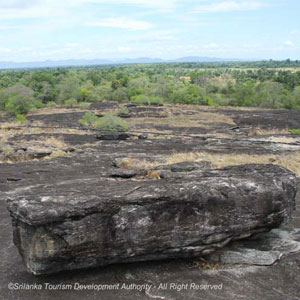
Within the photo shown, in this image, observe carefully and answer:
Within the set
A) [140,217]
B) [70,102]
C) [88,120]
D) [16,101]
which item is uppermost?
[140,217]

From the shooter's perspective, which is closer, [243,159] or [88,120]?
[243,159]

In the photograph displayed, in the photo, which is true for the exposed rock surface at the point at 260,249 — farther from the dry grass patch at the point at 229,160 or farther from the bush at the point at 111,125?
the bush at the point at 111,125

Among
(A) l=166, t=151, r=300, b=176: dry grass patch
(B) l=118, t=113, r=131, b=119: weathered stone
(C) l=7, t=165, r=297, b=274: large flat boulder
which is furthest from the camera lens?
(B) l=118, t=113, r=131, b=119: weathered stone

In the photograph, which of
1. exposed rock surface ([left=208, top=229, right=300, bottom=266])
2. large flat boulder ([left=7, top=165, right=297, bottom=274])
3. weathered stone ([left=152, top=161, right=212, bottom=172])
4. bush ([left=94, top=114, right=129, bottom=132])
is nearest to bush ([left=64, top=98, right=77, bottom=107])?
bush ([left=94, top=114, right=129, bottom=132])

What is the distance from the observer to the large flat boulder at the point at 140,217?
7.75 metres

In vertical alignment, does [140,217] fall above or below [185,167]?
above

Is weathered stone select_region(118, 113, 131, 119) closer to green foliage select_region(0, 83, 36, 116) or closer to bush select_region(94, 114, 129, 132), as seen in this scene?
bush select_region(94, 114, 129, 132)

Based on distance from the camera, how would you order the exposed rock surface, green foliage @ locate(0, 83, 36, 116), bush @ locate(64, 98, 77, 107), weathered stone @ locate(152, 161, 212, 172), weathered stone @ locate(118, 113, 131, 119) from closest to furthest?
the exposed rock surface, weathered stone @ locate(152, 161, 212, 172), weathered stone @ locate(118, 113, 131, 119), green foliage @ locate(0, 83, 36, 116), bush @ locate(64, 98, 77, 107)

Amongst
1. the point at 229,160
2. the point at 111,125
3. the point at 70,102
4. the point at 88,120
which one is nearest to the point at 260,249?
the point at 229,160

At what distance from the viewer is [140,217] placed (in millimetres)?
8344

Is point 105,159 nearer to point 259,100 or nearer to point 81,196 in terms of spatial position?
point 81,196

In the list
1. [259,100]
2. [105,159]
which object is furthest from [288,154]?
[259,100]

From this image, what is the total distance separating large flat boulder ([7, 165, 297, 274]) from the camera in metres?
7.75

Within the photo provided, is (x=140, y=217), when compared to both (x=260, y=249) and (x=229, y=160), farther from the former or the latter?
(x=229, y=160)
